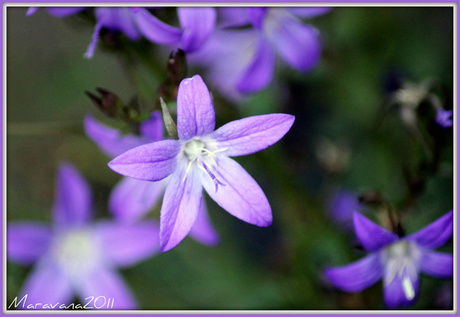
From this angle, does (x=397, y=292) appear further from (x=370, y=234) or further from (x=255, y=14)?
(x=255, y=14)

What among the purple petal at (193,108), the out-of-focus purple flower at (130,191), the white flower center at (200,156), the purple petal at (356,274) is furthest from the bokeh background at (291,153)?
the purple petal at (193,108)

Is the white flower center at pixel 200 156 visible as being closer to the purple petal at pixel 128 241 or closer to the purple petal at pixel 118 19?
the purple petal at pixel 118 19

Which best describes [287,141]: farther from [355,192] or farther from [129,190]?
[129,190]

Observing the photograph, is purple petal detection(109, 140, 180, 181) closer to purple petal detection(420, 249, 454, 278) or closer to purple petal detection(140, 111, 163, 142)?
purple petal detection(140, 111, 163, 142)

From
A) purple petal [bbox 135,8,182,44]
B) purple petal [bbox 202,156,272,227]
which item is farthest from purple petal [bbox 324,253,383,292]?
purple petal [bbox 135,8,182,44]

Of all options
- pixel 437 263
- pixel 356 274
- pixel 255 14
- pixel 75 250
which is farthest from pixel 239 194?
pixel 75 250
